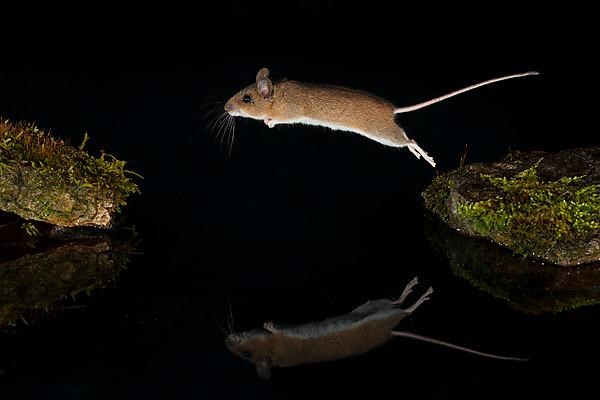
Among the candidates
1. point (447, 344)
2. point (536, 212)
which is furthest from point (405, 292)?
point (536, 212)

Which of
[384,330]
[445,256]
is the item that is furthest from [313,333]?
[445,256]

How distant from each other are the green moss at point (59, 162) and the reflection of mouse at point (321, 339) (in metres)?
1.29

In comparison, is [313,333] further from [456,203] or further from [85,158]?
[85,158]

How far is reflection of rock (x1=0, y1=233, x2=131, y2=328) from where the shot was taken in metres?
4.52

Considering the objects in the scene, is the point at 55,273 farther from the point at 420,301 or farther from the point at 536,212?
the point at 536,212

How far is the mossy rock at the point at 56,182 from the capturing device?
505 cm

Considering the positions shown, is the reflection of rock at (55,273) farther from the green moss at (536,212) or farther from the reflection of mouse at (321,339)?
the green moss at (536,212)

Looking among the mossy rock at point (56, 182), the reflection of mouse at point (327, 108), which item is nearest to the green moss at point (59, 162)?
the mossy rock at point (56, 182)

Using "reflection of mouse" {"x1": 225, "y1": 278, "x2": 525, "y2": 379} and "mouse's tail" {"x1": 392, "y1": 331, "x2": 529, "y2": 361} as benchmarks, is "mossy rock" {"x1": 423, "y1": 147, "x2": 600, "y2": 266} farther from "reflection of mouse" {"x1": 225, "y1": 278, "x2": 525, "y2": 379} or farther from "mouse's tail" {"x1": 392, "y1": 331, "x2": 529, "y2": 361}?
"mouse's tail" {"x1": 392, "y1": 331, "x2": 529, "y2": 361}

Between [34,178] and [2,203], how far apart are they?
0.63 feet

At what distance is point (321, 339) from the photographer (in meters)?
4.29

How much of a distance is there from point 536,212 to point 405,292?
840 millimetres

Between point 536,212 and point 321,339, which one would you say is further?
point 536,212

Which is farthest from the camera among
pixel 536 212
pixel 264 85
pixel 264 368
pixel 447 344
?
pixel 264 85
